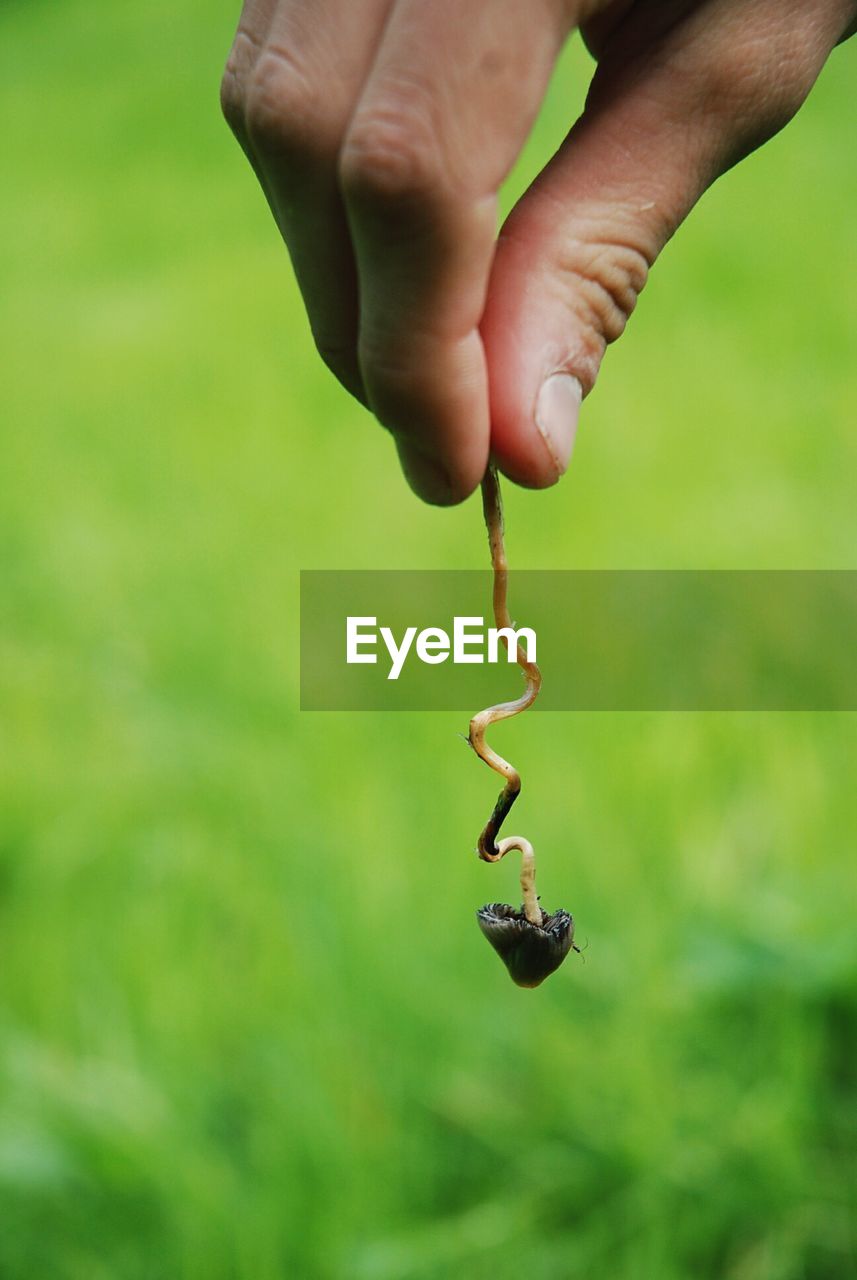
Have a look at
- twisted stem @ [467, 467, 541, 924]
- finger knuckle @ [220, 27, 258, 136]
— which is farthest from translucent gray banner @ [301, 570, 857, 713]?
finger knuckle @ [220, 27, 258, 136]

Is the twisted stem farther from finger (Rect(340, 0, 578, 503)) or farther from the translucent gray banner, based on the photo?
the translucent gray banner

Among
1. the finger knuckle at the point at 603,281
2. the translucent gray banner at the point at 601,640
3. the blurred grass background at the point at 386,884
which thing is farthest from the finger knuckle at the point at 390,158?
the translucent gray banner at the point at 601,640

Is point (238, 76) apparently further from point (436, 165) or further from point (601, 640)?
point (601, 640)

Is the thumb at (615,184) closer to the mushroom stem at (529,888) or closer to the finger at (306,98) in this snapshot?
the finger at (306,98)

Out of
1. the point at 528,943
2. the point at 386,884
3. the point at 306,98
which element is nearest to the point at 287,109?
the point at 306,98

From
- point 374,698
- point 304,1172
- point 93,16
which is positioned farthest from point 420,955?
point 93,16

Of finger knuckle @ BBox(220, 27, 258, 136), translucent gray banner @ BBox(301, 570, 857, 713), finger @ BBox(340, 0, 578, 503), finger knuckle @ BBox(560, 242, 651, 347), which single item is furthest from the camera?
translucent gray banner @ BBox(301, 570, 857, 713)

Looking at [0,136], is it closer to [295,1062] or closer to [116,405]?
[116,405]
